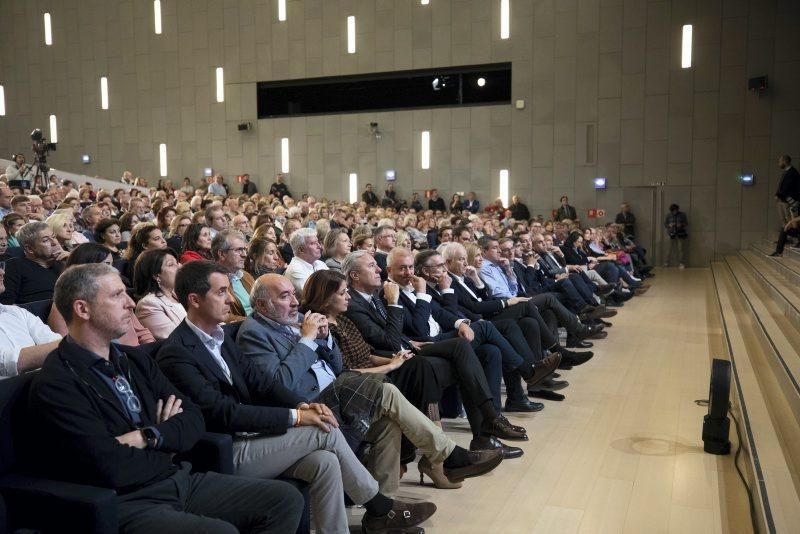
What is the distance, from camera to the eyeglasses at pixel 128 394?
87.4 inches

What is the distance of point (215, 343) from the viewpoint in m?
2.68

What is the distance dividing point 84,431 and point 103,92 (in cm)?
1810

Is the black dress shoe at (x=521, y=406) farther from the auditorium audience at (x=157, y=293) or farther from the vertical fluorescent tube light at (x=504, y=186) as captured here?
the vertical fluorescent tube light at (x=504, y=186)

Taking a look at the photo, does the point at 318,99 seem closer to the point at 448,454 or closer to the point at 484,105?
the point at 484,105

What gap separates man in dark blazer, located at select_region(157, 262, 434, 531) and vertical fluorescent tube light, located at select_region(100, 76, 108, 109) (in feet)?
56.8

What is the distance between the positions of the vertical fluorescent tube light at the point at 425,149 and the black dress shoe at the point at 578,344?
954 cm

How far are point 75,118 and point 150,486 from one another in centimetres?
1857

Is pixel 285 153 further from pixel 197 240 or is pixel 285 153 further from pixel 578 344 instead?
pixel 197 240

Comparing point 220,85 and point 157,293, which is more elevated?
point 220,85

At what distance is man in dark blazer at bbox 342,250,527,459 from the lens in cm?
372

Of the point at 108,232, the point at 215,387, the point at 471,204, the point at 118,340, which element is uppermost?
the point at 471,204

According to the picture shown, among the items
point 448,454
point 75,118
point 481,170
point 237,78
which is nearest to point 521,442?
point 448,454

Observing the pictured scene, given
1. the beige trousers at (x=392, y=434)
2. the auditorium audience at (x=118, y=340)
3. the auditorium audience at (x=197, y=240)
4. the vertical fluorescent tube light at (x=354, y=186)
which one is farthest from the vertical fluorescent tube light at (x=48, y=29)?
the beige trousers at (x=392, y=434)

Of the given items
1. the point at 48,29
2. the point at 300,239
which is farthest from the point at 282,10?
the point at 300,239
